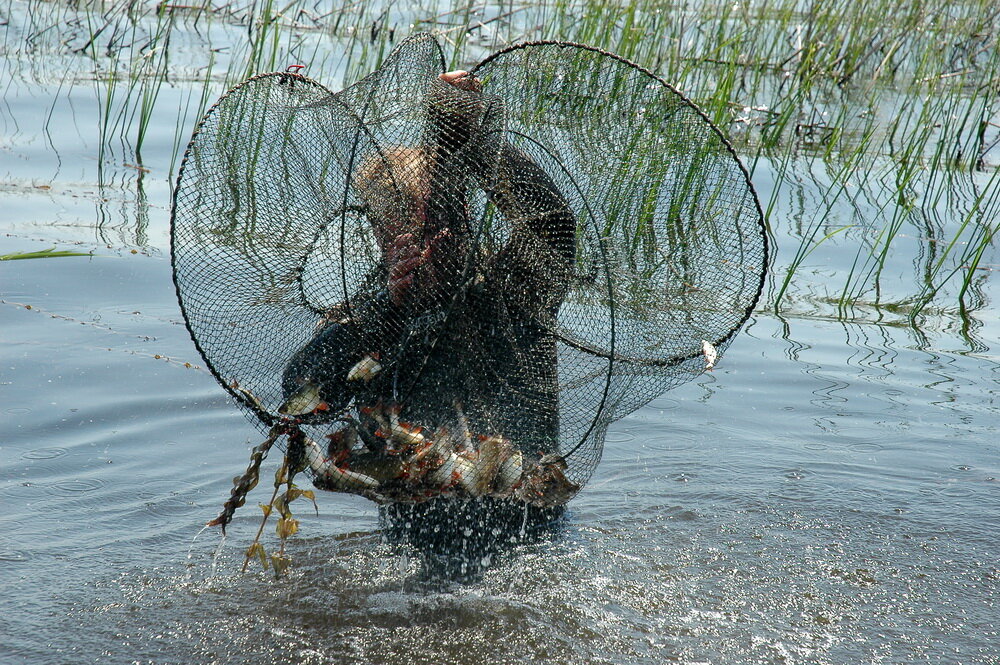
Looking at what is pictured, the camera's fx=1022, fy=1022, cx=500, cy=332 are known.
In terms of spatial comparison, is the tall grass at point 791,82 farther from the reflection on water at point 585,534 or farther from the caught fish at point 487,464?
the caught fish at point 487,464

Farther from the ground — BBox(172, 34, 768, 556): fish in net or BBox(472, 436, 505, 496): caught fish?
BBox(172, 34, 768, 556): fish in net

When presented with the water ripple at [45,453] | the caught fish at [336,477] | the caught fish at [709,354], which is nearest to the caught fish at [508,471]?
the caught fish at [336,477]

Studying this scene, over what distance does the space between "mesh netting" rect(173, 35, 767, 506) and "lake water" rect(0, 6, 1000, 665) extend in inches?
18.4

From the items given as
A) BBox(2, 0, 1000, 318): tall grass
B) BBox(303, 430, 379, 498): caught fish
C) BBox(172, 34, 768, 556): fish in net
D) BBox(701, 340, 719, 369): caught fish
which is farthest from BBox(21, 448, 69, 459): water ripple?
BBox(2, 0, 1000, 318): tall grass

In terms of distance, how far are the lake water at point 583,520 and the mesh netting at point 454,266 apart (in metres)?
0.47

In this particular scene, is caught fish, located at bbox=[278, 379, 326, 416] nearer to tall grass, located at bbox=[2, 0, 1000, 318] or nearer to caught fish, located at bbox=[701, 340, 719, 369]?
caught fish, located at bbox=[701, 340, 719, 369]

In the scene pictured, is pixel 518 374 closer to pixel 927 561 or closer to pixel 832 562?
pixel 832 562

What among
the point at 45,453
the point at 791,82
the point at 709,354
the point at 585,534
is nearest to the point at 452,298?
the point at 709,354

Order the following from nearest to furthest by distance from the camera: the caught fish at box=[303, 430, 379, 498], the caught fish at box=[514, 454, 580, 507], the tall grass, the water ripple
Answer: the caught fish at box=[303, 430, 379, 498] → the caught fish at box=[514, 454, 580, 507] → the water ripple → the tall grass

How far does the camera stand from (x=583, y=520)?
390 centimetres

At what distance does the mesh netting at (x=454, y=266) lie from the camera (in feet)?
9.90

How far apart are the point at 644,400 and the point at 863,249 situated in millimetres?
4175

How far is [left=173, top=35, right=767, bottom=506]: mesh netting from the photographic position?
3.02m

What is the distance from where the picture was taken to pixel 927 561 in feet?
12.0
